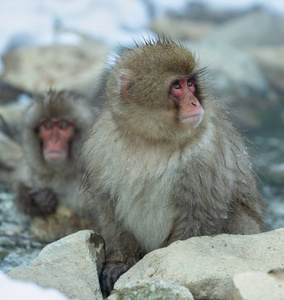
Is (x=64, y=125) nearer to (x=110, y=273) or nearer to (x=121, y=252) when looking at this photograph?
(x=121, y=252)

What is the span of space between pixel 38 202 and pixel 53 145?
1.90ft

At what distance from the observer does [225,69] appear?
9.71m

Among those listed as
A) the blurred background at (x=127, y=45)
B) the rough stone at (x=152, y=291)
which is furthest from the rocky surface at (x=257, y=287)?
the blurred background at (x=127, y=45)

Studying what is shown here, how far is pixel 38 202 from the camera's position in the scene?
203 inches

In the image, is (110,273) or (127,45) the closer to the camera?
(110,273)

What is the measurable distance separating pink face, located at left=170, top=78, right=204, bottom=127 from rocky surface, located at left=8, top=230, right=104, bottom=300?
3.11ft

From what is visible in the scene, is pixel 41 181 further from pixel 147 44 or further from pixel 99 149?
pixel 147 44

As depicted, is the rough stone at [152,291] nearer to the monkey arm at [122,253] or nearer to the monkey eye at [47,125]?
the monkey arm at [122,253]

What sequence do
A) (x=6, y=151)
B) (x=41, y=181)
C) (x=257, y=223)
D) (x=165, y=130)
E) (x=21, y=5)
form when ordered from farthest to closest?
1. (x=21, y=5)
2. (x=6, y=151)
3. (x=41, y=181)
4. (x=257, y=223)
5. (x=165, y=130)

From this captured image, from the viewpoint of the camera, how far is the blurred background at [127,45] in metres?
6.60

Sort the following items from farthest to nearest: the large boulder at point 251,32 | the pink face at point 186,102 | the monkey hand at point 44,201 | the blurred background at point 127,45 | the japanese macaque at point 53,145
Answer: the large boulder at point 251,32 < the blurred background at point 127,45 < the monkey hand at point 44,201 < the japanese macaque at point 53,145 < the pink face at point 186,102

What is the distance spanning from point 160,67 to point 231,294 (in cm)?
129

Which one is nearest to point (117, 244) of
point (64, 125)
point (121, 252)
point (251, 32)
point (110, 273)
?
point (121, 252)

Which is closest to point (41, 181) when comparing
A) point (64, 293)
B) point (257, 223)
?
point (257, 223)
